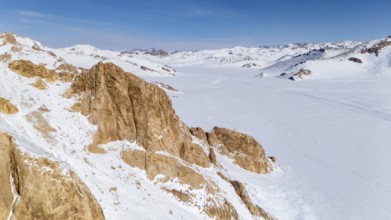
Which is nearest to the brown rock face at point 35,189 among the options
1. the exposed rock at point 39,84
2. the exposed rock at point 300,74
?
the exposed rock at point 39,84

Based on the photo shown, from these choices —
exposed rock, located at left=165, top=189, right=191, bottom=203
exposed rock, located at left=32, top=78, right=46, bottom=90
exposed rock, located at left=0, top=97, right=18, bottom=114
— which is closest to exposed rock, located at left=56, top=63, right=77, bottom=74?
exposed rock, located at left=32, top=78, right=46, bottom=90

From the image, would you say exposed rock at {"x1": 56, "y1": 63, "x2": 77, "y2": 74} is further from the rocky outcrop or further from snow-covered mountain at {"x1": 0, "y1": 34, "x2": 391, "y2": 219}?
the rocky outcrop

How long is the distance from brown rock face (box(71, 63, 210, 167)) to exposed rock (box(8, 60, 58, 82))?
1712mm

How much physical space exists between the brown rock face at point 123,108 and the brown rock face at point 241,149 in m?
12.6

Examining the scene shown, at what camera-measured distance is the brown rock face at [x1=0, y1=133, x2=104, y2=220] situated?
12.7 metres

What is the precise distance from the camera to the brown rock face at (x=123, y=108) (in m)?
21.9

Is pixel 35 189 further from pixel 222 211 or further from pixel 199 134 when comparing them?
pixel 199 134

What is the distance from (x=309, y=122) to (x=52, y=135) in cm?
5759

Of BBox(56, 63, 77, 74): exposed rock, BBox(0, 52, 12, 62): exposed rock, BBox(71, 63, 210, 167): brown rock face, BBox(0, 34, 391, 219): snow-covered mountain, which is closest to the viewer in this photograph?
BBox(0, 34, 391, 219): snow-covered mountain

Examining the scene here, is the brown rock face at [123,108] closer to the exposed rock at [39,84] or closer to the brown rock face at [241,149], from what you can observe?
the exposed rock at [39,84]

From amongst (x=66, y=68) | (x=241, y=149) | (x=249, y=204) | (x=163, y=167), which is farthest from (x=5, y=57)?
(x=241, y=149)

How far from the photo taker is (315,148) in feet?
160

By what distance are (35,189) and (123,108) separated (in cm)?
1037

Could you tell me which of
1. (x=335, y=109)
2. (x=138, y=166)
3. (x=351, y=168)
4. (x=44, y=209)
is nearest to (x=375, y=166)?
(x=351, y=168)
